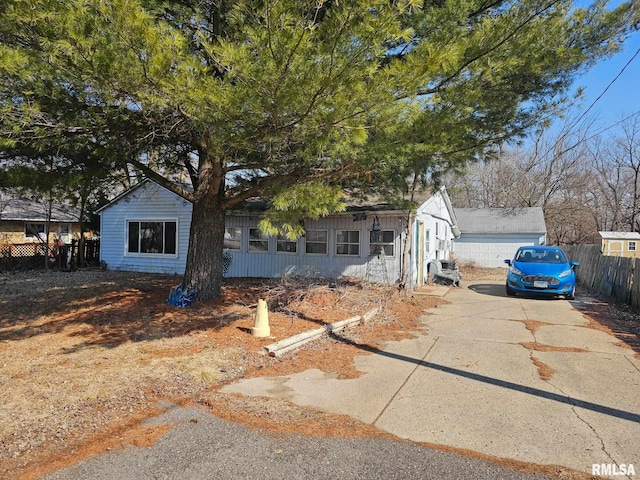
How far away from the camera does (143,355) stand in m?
6.11

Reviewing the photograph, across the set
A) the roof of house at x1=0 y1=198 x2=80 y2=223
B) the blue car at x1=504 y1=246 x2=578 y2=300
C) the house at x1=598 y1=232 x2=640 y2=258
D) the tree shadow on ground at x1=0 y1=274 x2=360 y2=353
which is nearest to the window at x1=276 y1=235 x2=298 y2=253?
the tree shadow on ground at x1=0 y1=274 x2=360 y2=353

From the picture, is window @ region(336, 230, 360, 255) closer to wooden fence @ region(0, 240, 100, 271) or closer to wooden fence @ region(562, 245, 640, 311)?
wooden fence @ region(562, 245, 640, 311)

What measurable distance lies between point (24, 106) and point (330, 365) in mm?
5003

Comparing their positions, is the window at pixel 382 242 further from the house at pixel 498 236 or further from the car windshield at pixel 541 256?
the house at pixel 498 236

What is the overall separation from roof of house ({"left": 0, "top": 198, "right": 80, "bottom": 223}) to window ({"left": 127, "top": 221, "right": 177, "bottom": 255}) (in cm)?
527

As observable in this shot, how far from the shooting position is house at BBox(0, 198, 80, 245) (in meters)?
21.5

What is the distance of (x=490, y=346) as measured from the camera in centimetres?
703

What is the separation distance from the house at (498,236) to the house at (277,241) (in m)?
9.19

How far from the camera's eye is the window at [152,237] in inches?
663

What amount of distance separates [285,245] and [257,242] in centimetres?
112

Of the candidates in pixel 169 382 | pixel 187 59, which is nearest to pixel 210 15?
pixel 187 59

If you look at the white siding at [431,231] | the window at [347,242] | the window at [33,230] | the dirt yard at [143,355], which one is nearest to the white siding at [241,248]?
the window at [347,242]

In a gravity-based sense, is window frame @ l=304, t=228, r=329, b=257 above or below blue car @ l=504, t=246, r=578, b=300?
above

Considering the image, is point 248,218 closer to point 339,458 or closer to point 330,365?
point 330,365
